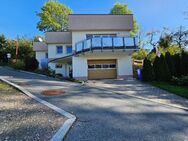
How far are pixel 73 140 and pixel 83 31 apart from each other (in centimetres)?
2127

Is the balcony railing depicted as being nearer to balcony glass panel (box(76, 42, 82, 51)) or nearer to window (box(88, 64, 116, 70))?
balcony glass panel (box(76, 42, 82, 51))

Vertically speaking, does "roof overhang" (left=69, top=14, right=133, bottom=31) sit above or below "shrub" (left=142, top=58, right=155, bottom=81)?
above

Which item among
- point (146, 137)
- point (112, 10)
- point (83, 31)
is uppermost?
point (112, 10)

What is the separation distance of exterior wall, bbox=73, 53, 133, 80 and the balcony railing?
2539 millimetres

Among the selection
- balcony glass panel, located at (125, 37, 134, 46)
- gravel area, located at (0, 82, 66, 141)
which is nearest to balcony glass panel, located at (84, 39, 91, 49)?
balcony glass panel, located at (125, 37, 134, 46)

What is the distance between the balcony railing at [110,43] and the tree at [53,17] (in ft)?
115

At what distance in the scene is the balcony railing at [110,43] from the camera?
924 inches

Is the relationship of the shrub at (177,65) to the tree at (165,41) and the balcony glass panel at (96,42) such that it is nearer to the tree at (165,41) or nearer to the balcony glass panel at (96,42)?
the balcony glass panel at (96,42)

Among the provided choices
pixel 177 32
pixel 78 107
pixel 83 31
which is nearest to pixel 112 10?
pixel 177 32

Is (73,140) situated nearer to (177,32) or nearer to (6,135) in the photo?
(6,135)

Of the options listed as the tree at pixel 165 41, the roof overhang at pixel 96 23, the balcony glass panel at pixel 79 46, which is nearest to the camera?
the balcony glass panel at pixel 79 46

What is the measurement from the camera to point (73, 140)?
21.9 feet

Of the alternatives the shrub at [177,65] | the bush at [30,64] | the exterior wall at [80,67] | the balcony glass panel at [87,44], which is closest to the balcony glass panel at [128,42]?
the balcony glass panel at [87,44]

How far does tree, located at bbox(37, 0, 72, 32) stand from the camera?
A: 187 ft
